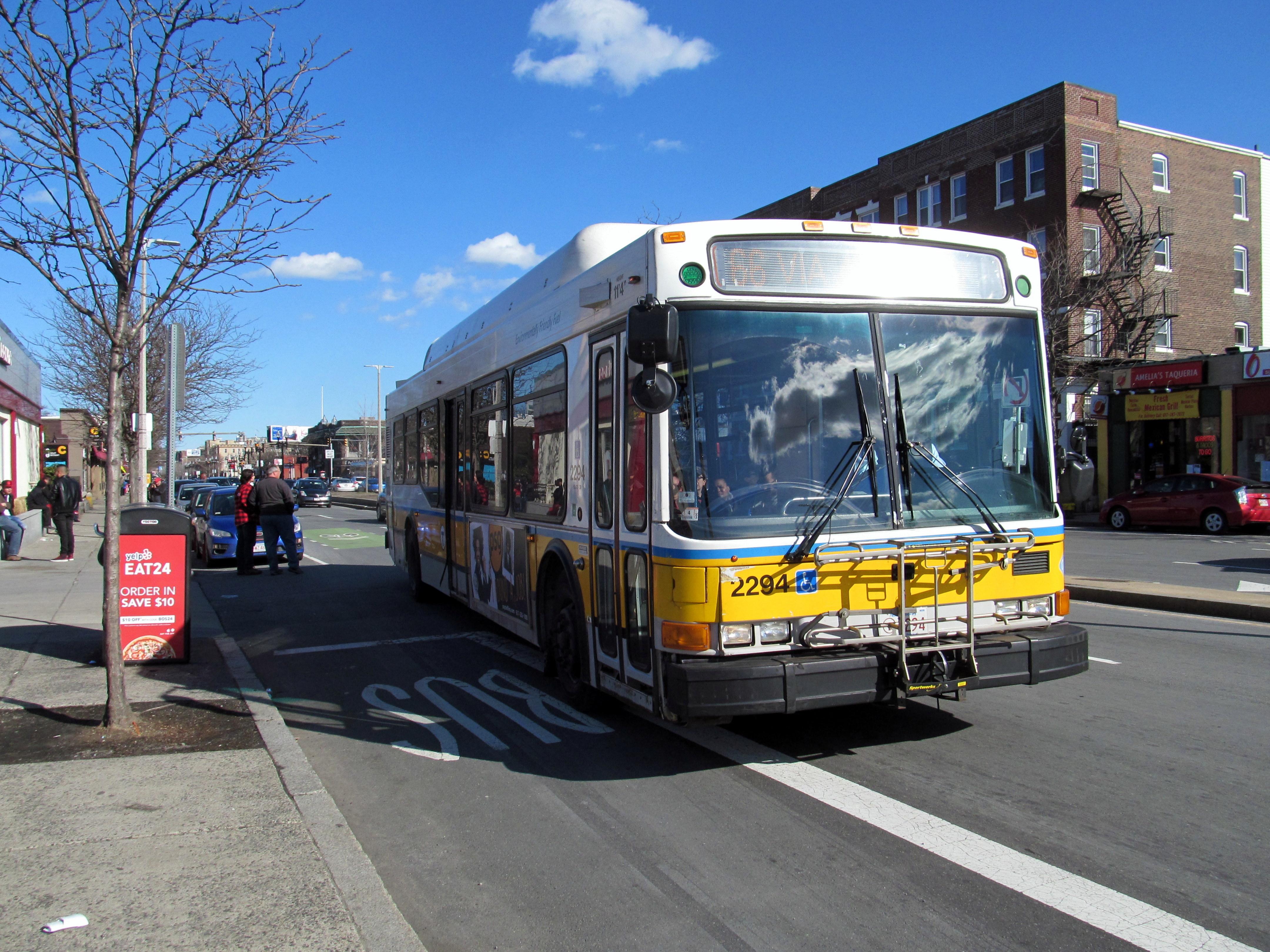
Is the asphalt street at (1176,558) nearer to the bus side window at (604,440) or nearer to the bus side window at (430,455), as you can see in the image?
the bus side window at (430,455)

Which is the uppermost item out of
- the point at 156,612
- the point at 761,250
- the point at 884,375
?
the point at 761,250

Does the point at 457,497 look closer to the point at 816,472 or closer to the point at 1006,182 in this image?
the point at 816,472

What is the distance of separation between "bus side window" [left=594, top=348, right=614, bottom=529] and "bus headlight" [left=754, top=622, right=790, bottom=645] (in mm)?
1218

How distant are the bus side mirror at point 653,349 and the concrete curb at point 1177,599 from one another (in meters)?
6.75

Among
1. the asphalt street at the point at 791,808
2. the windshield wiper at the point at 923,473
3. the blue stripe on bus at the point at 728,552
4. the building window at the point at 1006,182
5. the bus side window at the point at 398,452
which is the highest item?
the building window at the point at 1006,182

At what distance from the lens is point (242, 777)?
17.3 ft

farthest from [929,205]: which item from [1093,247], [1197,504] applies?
[1197,504]

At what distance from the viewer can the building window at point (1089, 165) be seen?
109ft

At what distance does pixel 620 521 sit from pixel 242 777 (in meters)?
2.55

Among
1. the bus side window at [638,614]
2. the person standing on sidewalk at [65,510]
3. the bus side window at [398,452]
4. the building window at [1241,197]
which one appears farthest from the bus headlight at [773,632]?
the building window at [1241,197]

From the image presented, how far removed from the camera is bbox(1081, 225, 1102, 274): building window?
33500mm

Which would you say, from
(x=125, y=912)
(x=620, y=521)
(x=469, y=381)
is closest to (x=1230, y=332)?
(x=469, y=381)

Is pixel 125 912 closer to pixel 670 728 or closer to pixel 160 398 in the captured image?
pixel 670 728

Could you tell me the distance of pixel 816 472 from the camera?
17.0ft
